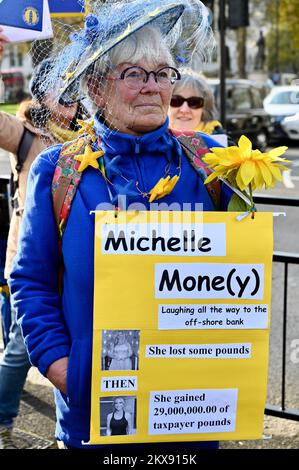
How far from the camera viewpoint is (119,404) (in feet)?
6.13

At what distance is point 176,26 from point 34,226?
0.67 metres

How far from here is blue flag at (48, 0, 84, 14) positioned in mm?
2492

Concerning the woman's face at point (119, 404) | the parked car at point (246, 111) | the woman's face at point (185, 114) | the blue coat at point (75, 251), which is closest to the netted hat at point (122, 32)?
the blue coat at point (75, 251)

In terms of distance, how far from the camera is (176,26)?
2.02 metres

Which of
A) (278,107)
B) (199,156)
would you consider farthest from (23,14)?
(278,107)

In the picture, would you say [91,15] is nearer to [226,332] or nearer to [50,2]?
[50,2]

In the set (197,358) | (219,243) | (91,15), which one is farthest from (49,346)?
(91,15)

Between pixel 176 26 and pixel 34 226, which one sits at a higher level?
pixel 176 26

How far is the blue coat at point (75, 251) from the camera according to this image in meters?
1.95

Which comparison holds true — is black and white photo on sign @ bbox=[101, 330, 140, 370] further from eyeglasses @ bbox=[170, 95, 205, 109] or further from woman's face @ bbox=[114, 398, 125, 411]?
eyeglasses @ bbox=[170, 95, 205, 109]

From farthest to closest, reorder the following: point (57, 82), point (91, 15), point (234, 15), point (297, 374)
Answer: point (234, 15), point (297, 374), point (57, 82), point (91, 15)

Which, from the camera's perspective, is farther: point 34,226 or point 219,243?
point 34,226

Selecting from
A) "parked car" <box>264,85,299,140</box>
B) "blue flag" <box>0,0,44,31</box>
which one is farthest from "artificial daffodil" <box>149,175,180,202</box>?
"parked car" <box>264,85,299,140</box>

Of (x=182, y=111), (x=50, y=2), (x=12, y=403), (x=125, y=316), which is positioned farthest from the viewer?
(x=182, y=111)
